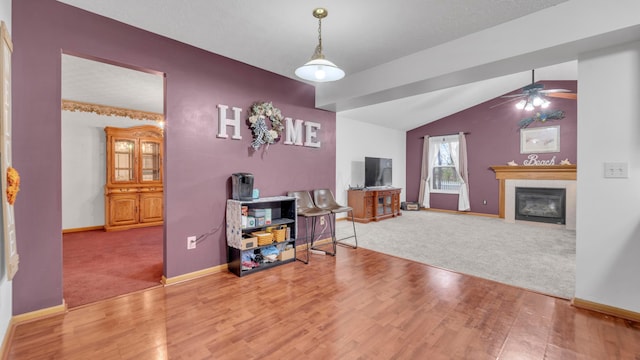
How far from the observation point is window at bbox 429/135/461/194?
781cm

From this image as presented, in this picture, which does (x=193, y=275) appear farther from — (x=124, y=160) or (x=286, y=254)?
Answer: (x=124, y=160)

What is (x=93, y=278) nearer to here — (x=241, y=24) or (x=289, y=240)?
(x=289, y=240)

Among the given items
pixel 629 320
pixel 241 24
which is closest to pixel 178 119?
pixel 241 24

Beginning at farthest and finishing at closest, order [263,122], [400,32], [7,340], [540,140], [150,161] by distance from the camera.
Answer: [540,140]
[150,161]
[263,122]
[400,32]
[7,340]

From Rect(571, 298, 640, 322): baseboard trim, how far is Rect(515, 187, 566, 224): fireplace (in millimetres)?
4682

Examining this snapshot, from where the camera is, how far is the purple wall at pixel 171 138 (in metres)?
2.04

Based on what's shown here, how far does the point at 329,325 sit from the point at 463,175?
271 inches

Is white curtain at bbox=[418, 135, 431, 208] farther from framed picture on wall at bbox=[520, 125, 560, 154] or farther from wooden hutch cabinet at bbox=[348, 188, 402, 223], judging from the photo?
framed picture on wall at bbox=[520, 125, 560, 154]

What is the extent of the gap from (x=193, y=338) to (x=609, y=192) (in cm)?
334

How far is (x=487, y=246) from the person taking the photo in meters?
4.26

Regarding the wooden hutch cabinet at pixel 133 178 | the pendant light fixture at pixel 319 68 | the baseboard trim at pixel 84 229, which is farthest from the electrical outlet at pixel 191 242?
the baseboard trim at pixel 84 229

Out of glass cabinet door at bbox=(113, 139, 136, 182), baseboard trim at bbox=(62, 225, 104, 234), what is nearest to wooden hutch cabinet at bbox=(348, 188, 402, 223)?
glass cabinet door at bbox=(113, 139, 136, 182)

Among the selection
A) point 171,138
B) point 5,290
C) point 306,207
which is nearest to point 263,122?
point 171,138

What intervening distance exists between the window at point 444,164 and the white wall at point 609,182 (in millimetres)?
5678
